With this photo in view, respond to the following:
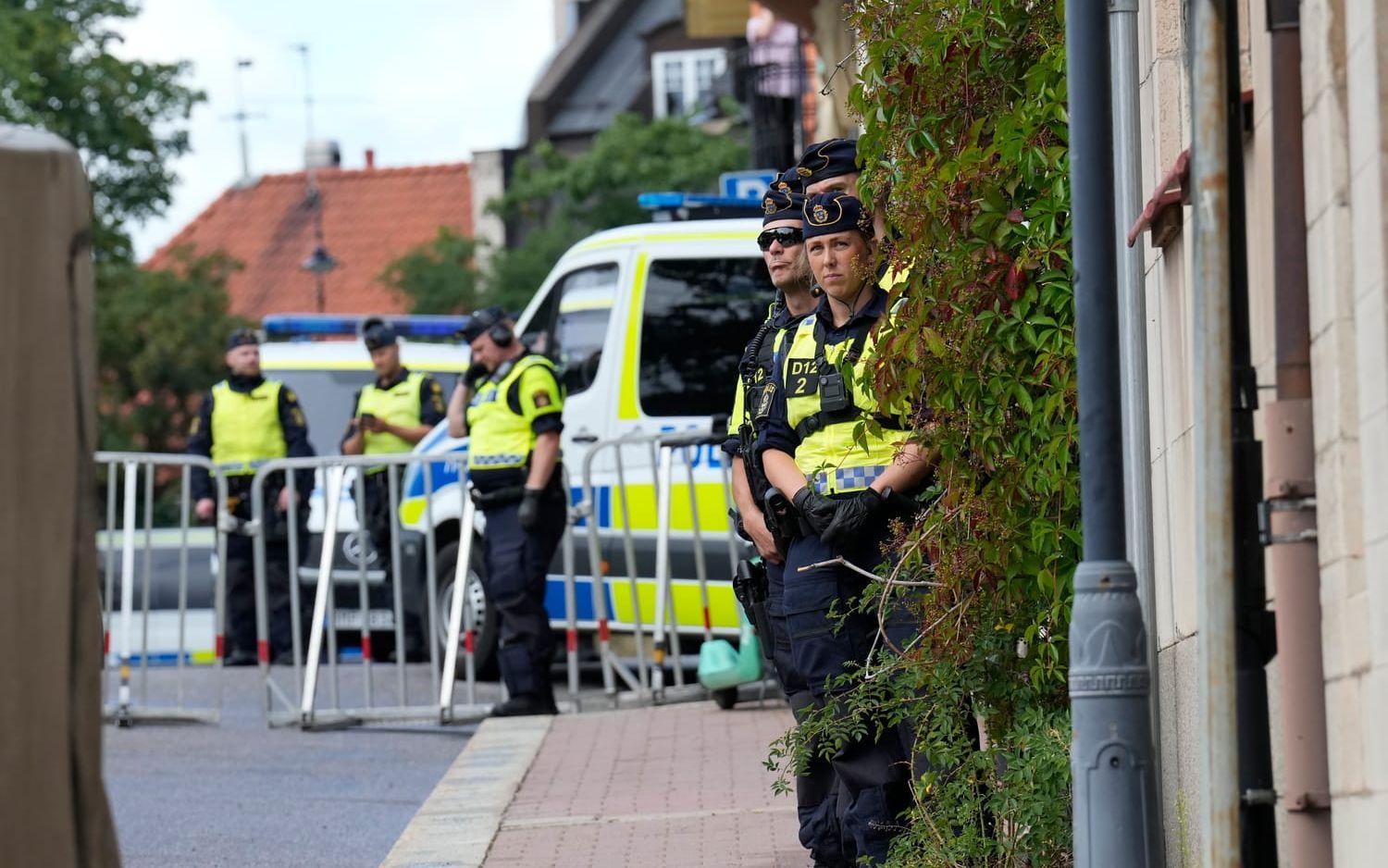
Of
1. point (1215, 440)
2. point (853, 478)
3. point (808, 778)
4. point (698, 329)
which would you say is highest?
point (698, 329)

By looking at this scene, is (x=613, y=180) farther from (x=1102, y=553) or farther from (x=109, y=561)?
(x=1102, y=553)

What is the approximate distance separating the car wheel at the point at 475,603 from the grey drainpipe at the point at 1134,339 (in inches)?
297

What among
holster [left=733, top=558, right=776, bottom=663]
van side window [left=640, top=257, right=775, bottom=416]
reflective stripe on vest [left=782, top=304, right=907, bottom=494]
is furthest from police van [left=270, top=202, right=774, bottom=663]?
reflective stripe on vest [left=782, top=304, right=907, bottom=494]

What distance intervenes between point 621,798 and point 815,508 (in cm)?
262

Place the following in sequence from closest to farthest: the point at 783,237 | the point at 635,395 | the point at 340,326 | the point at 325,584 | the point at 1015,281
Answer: the point at 1015,281 < the point at 783,237 < the point at 325,584 < the point at 635,395 < the point at 340,326

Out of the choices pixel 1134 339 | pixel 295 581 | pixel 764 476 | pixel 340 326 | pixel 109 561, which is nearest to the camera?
pixel 1134 339

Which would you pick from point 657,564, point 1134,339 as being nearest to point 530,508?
point 657,564

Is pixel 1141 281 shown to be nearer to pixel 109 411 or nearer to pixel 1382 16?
pixel 1382 16

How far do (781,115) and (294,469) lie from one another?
19.7 metres

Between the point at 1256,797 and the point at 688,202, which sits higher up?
the point at 688,202

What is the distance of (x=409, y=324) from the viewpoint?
19062mm

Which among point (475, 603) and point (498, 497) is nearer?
point (498, 497)

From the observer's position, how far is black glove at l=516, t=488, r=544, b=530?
441 inches

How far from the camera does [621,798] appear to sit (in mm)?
8562
